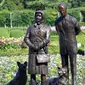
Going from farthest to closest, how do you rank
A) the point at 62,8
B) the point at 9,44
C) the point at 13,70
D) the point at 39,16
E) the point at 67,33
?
the point at 9,44 → the point at 13,70 → the point at 67,33 → the point at 62,8 → the point at 39,16

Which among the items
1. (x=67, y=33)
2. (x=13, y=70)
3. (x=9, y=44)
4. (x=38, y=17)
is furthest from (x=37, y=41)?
(x=9, y=44)

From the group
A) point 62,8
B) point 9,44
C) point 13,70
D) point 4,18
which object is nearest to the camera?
point 62,8

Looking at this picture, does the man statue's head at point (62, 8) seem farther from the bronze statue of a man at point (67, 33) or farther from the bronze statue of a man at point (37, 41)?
the bronze statue of a man at point (37, 41)

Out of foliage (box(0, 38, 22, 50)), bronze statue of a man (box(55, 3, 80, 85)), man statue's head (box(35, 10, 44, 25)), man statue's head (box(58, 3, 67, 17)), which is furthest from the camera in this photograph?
foliage (box(0, 38, 22, 50))

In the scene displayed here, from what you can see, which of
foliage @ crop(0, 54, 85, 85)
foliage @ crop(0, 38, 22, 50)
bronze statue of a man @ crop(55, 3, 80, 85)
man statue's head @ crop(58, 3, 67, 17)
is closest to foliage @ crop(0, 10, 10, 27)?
foliage @ crop(0, 38, 22, 50)

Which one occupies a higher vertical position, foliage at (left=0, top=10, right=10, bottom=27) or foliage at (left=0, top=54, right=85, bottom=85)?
foliage at (left=0, top=54, right=85, bottom=85)

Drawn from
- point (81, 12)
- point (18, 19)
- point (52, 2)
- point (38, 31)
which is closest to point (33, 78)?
point (38, 31)

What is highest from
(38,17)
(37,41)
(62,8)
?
(62,8)

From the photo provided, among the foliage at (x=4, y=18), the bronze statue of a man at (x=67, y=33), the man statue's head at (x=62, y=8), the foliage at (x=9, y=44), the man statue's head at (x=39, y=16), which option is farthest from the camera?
the foliage at (x=4, y=18)

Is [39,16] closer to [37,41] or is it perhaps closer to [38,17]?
[38,17]

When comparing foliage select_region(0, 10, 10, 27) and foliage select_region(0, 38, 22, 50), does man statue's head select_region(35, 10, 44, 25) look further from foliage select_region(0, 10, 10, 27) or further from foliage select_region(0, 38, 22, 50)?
foliage select_region(0, 10, 10, 27)

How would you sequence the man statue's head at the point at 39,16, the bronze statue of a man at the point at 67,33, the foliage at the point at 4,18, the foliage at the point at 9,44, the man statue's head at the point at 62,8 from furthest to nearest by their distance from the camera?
the foliage at the point at 4,18 → the foliage at the point at 9,44 → the bronze statue of a man at the point at 67,33 → the man statue's head at the point at 62,8 → the man statue's head at the point at 39,16

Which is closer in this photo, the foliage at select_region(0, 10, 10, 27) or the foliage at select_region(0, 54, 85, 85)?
the foliage at select_region(0, 54, 85, 85)

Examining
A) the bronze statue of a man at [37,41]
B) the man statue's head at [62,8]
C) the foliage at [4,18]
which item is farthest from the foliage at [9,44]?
the foliage at [4,18]
